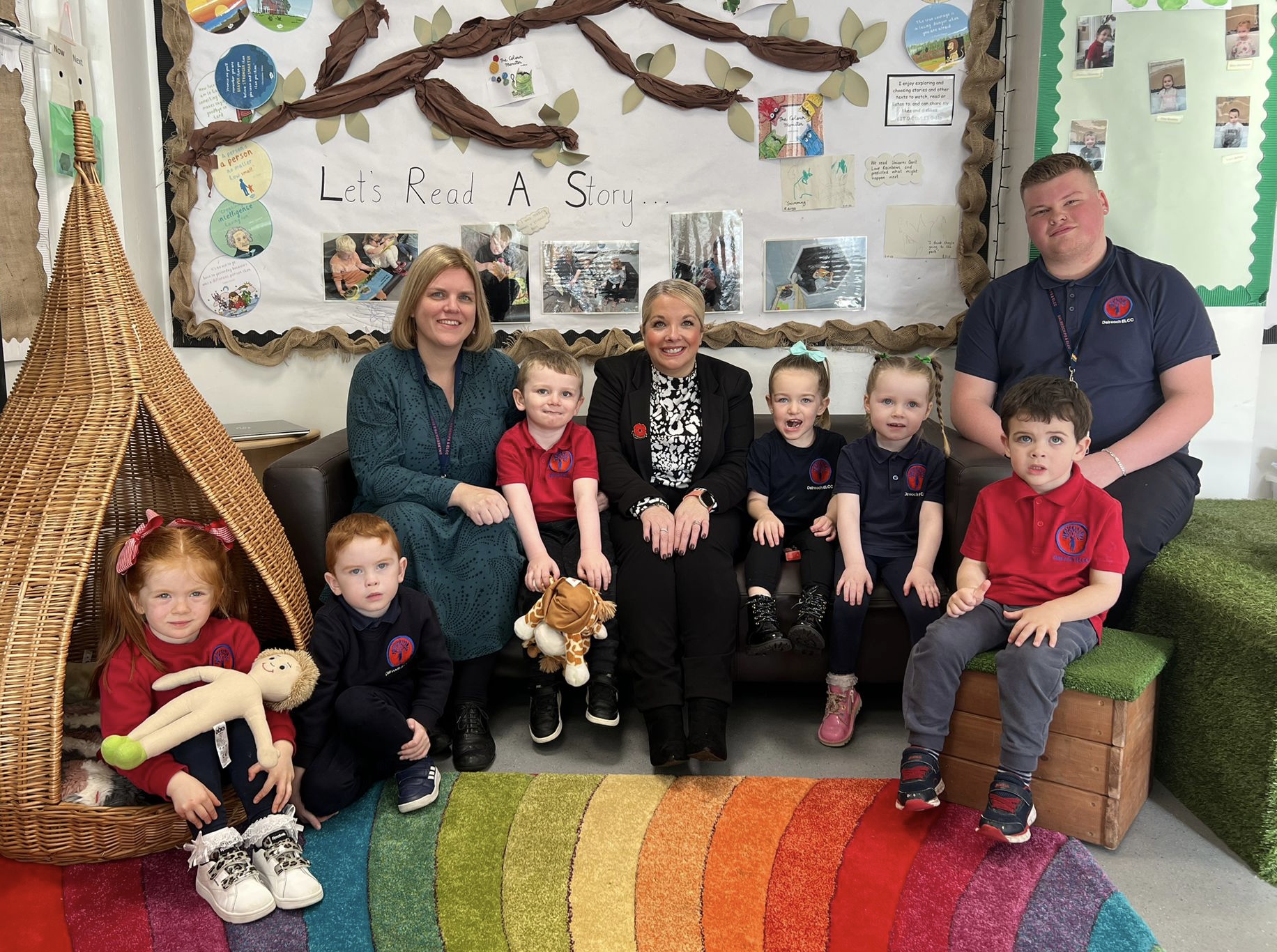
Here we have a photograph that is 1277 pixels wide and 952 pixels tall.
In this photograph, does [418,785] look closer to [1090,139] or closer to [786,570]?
[786,570]

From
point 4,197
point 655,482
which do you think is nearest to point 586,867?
point 655,482

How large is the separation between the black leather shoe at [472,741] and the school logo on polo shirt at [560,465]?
61cm

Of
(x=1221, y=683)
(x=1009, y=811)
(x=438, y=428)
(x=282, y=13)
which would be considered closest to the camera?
(x=1009, y=811)

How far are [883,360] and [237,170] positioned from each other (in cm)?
222

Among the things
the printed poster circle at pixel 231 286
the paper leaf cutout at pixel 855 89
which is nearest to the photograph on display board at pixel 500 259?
the printed poster circle at pixel 231 286

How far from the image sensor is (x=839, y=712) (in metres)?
2.25

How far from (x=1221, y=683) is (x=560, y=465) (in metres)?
1.56

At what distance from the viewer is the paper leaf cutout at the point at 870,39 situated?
2.92 metres

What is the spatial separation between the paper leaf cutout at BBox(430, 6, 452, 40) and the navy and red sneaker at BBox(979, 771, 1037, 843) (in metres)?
2.68

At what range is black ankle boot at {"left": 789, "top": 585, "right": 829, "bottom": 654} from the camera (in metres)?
2.19

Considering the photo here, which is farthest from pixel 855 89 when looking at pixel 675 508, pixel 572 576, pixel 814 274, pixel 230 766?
pixel 230 766

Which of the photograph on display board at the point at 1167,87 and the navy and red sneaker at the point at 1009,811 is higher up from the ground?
the photograph on display board at the point at 1167,87

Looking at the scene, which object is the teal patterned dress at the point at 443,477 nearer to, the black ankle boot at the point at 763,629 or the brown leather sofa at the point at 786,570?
the brown leather sofa at the point at 786,570

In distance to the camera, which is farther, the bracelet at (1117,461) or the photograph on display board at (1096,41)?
the photograph on display board at (1096,41)
